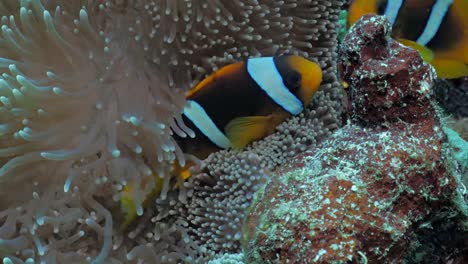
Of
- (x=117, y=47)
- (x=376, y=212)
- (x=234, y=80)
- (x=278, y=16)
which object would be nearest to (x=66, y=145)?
(x=117, y=47)

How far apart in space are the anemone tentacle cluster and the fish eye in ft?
0.36

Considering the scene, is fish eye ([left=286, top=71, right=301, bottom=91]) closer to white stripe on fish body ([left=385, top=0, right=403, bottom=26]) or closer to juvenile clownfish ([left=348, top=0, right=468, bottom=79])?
juvenile clownfish ([left=348, top=0, right=468, bottom=79])

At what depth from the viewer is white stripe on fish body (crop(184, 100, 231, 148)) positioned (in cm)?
142

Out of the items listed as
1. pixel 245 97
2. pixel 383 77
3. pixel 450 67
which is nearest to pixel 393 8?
pixel 450 67

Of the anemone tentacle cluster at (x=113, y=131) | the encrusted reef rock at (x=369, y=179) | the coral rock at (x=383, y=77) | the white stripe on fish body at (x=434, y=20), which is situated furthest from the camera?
the white stripe on fish body at (x=434, y=20)

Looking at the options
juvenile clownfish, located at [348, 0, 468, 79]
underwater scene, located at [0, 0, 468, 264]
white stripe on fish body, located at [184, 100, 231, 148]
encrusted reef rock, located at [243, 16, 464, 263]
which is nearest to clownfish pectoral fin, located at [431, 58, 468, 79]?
juvenile clownfish, located at [348, 0, 468, 79]

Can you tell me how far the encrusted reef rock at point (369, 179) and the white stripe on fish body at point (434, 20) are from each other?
75 cm

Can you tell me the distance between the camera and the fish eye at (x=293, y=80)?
4.64ft

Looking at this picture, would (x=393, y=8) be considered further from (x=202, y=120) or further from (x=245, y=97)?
(x=202, y=120)

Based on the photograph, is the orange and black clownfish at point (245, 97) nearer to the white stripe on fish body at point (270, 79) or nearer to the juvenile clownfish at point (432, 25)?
the white stripe on fish body at point (270, 79)

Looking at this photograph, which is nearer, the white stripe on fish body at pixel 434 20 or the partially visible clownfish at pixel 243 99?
the partially visible clownfish at pixel 243 99

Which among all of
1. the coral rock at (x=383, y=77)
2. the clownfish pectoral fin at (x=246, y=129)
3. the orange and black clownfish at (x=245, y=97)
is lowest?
the clownfish pectoral fin at (x=246, y=129)

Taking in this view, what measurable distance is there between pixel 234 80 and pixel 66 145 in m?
0.55

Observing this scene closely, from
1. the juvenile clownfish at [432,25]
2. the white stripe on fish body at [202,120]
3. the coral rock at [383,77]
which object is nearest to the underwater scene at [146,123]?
the white stripe on fish body at [202,120]
